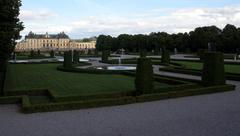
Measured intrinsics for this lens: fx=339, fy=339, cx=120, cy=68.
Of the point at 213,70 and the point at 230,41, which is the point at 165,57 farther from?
the point at 230,41

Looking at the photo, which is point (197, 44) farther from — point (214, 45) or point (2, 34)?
point (2, 34)

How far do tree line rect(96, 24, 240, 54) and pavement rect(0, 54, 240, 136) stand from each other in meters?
39.6

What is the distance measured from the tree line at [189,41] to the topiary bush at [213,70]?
1341 inches

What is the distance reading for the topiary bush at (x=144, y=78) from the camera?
14.4m

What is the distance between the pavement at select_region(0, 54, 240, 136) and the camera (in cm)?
848

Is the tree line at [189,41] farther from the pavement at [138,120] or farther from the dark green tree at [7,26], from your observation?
the pavement at [138,120]

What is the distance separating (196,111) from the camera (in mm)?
10914

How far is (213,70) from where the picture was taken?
54.9 ft

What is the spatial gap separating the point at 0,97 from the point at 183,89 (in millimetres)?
8156

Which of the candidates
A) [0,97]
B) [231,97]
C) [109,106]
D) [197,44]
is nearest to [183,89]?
[231,97]

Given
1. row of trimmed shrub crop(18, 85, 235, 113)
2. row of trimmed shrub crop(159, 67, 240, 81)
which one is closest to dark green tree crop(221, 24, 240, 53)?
row of trimmed shrub crop(159, 67, 240, 81)

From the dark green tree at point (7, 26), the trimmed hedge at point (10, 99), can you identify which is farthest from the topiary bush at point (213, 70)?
the dark green tree at point (7, 26)

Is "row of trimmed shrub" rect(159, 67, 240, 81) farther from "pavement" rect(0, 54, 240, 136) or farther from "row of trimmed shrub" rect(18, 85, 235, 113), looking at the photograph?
"pavement" rect(0, 54, 240, 136)

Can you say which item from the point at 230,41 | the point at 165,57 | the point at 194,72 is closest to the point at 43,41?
the point at 230,41
